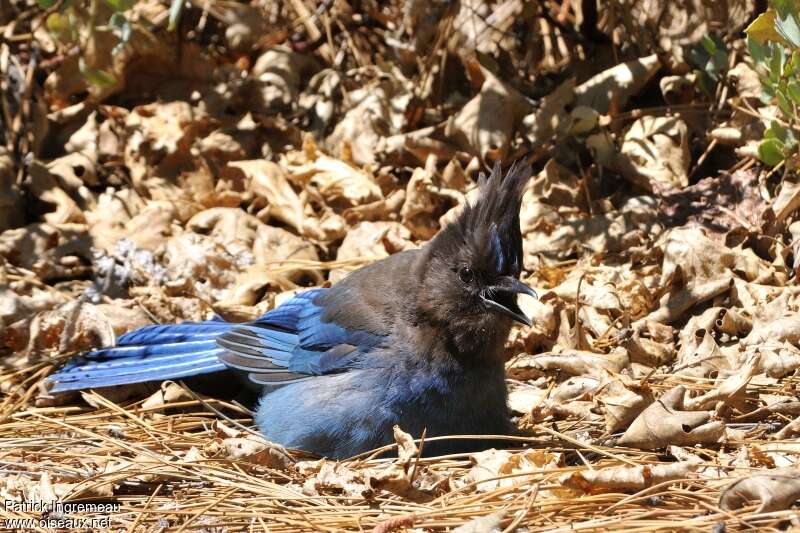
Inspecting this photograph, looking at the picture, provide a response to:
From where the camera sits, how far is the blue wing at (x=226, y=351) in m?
4.21

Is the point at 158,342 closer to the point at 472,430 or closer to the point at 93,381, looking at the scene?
the point at 93,381

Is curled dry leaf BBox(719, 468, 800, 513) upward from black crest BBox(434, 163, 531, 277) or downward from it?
downward

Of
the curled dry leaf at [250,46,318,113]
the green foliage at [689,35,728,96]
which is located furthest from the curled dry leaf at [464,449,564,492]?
the curled dry leaf at [250,46,318,113]

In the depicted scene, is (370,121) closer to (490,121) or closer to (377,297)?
(490,121)

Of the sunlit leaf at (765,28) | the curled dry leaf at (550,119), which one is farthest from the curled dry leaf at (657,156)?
the sunlit leaf at (765,28)

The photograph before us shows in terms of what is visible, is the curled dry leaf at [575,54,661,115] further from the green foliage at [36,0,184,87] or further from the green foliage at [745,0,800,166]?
the green foliage at [36,0,184,87]

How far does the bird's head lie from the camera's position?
378 cm

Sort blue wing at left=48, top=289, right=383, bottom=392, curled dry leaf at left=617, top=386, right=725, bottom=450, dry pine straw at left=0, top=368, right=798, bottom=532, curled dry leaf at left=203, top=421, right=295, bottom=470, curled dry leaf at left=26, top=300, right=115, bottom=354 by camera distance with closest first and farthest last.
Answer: dry pine straw at left=0, top=368, right=798, bottom=532
curled dry leaf at left=617, top=386, right=725, bottom=450
curled dry leaf at left=203, top=421, right=295, bottom=470
blue wing at left=48, top=289, right=383, bottom=392
curled dry leaf at left=26, top=300, right=115, bottom=354

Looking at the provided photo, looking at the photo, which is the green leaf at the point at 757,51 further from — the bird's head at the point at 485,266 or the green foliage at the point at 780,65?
the bird's head at the point at 485,266

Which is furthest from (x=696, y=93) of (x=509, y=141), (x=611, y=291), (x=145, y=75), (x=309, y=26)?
(x=145, y=75)

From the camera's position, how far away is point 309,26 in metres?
6.69

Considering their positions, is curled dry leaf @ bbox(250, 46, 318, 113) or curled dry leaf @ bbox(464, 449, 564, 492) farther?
→ curled dry leaf @ bbox(250, 46, 318, 113)

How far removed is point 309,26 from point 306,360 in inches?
126

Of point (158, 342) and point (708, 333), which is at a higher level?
point (708, 333)
